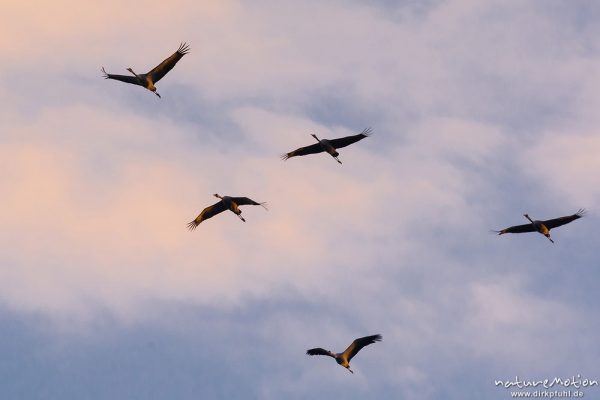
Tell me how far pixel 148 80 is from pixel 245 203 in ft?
25.9

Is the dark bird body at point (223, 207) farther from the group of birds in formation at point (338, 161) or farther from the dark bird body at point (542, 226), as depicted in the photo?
the dark bird body at point (542, 226)

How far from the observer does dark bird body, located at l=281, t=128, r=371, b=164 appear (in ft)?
229

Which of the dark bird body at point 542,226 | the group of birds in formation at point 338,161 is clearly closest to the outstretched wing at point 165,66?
the group of birds in formation at point 338,161

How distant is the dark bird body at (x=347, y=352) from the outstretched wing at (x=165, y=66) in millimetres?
15798

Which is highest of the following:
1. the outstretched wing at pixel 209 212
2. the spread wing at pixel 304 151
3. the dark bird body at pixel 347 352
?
the spread wing at pixel 304 151

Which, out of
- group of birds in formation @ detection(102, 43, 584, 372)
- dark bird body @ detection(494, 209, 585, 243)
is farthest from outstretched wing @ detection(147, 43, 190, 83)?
dark bird body @ detection(494, 209, 585, 243)

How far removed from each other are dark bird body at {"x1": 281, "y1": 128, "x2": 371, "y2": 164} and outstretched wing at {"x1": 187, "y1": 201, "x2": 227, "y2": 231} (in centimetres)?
517

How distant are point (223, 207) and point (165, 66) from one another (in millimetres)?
7761

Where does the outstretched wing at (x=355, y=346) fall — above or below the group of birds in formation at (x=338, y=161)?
below

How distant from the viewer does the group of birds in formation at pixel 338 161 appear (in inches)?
2562

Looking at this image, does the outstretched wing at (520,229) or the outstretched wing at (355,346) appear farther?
the outstretched wing at (520,229)

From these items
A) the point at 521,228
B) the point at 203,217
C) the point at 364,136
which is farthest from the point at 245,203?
the point at 521,228

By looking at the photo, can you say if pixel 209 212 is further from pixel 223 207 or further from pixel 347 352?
pixel 347 352

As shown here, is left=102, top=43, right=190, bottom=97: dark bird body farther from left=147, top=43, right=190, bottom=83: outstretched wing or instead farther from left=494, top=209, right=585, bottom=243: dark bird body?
left=494, top=209, right=585, bottom=243: dark bird body
